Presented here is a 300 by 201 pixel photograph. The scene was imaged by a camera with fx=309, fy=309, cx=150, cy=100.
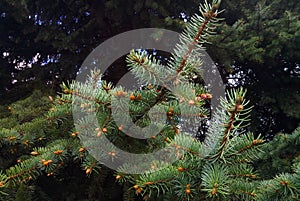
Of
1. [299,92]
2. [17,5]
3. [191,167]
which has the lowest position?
[191,167]

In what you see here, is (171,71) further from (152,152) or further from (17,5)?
(17,5)

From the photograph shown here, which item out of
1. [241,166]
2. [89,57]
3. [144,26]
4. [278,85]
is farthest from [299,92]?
[241,166]

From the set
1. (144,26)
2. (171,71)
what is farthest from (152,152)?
(144,26)

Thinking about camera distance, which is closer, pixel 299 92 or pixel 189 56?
pixel 189 56

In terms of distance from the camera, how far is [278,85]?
2.95 meters

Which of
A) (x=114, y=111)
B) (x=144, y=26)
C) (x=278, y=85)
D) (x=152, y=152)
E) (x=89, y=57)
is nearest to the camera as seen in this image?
(x=114, y=111)

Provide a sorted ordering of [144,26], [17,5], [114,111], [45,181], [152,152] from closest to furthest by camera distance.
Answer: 1. [114,111]
2. [152,152]
3. [45,181]
4. [17,5]
5. [144,26]

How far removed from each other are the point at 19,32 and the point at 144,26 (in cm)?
109

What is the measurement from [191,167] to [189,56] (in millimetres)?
254

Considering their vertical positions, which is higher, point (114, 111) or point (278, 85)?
point (278, 85)

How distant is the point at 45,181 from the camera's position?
4.22 feet

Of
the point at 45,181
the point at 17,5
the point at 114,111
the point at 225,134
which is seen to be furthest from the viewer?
the point at 17,5

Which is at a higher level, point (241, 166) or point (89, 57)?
point (89, 57)

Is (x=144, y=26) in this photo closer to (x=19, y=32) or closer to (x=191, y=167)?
(x=19, y=32)
